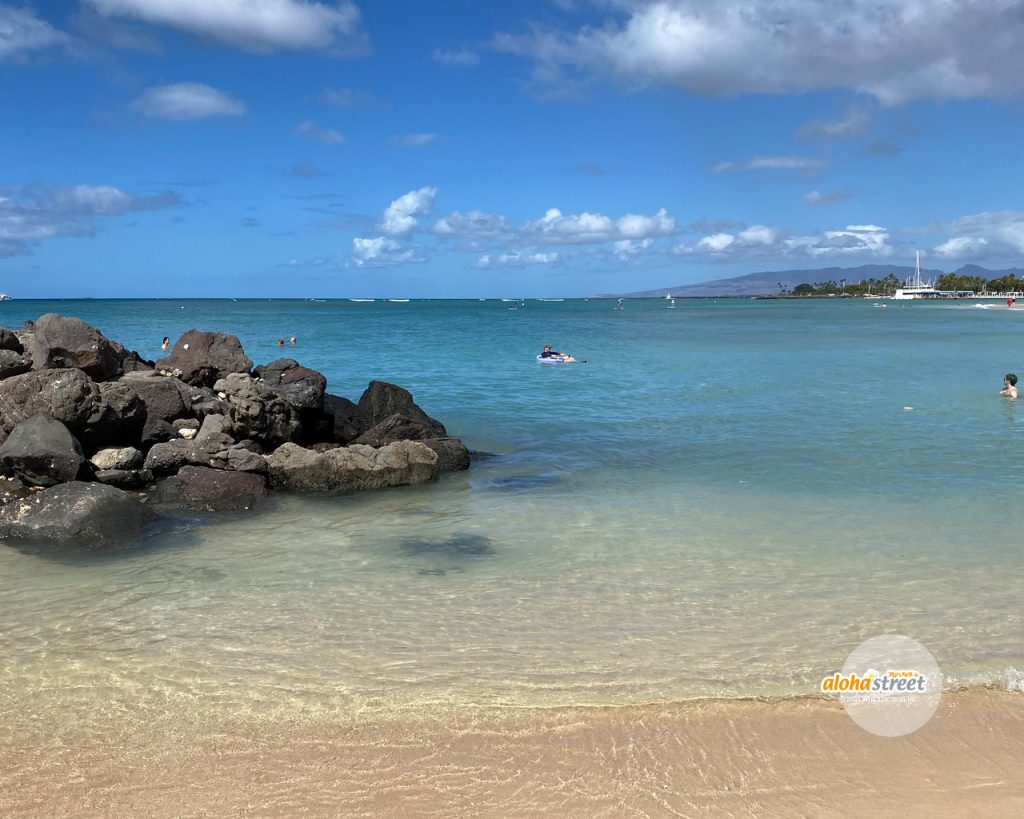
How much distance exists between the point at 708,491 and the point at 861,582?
14.8 feet

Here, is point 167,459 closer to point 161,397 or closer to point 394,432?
point 161,397

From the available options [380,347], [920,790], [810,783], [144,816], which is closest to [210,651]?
[144,816]

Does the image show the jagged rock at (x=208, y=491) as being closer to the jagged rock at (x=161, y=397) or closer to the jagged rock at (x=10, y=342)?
the jagged rock at (x=161, y=397)

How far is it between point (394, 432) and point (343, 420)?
6.22 ft

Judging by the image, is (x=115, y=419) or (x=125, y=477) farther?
(x=115, y=419)

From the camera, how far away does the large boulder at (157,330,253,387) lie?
1794 centimetres

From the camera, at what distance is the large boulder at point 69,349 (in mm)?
15102

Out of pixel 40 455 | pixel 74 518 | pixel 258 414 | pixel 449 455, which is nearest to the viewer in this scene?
pixel 74 518

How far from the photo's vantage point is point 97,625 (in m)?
7.67

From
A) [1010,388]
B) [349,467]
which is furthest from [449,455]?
[1010,388]

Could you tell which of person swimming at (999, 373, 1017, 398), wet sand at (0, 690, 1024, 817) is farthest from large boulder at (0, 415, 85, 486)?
person swimming at (999, 373, 1017, 398)

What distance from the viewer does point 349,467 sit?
44.2 feet

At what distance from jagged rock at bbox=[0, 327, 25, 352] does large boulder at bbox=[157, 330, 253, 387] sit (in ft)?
9.21

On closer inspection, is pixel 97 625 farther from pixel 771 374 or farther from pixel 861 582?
pixel 771 374
